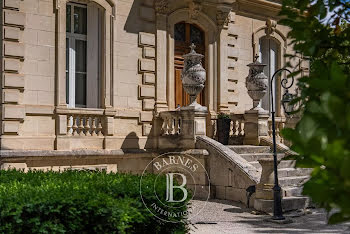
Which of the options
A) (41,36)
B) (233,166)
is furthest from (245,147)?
(41,36)

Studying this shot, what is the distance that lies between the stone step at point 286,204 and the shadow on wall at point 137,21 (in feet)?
18.0

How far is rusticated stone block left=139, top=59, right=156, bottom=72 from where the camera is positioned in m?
12.8

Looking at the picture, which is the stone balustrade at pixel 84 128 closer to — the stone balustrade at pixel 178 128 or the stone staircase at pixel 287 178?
the stone balustrade at pixel 178 128

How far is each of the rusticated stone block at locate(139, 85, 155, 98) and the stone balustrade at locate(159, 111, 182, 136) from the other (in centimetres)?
58

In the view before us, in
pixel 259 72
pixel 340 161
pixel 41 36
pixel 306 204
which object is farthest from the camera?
pixel 259 72

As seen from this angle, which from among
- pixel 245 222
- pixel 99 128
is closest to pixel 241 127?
pixel 99 128

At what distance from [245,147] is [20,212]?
889 centimetres

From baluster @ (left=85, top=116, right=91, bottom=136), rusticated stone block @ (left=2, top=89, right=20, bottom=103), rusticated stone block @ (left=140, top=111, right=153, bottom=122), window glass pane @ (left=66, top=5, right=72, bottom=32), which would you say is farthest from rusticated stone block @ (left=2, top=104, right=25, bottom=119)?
rusticated stone block @ (left=140, top=111, right=153, bottom=122)

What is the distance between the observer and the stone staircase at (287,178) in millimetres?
9898

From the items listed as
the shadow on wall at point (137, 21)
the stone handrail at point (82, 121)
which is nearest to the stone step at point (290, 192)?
the stone handrail at point (82, 121)

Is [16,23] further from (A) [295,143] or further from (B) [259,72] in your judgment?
(A) [295,143]

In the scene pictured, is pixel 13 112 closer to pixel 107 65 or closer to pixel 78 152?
pixel 78 152

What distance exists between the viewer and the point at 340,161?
173 cm

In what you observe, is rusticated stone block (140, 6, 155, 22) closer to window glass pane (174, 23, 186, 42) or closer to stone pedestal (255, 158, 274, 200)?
window glass pane (174, 23, 186, 42)
